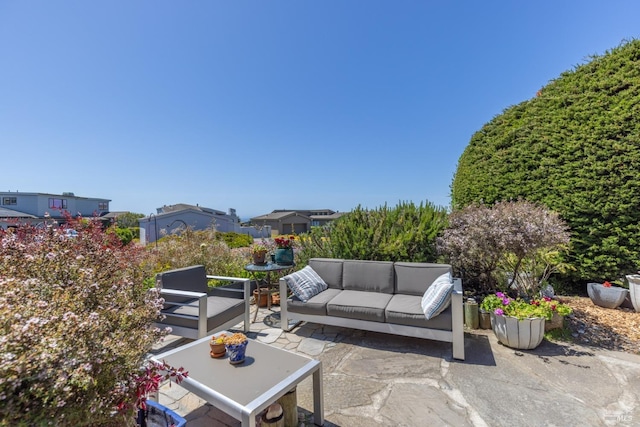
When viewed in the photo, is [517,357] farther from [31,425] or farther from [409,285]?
[31,425]

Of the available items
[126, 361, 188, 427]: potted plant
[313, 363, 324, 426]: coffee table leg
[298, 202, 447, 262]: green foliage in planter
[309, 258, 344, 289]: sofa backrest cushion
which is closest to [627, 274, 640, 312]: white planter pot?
[298, 202, 447, 262]: green foliage in planter

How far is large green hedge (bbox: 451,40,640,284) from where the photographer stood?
4559 mm

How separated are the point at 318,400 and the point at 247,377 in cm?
65

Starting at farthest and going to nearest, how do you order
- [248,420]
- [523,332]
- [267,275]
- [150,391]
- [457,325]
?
1. [267,275]
2. [523,332]
3. [457,325]
4. [248,420]
5. [150,391]

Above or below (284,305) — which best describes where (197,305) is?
above

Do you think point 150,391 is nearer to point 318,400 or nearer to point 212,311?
point 318,400

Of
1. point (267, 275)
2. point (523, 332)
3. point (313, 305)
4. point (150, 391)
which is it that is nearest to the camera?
point (150, 391)

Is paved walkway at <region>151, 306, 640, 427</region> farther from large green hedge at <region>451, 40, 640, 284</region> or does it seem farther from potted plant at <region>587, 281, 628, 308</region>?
large green hedge at <region>451, 40, 640, 284</region>

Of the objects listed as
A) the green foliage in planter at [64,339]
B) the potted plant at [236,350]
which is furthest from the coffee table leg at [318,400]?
the green foliage in planter at [64,339]

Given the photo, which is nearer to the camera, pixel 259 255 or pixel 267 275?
pixel 259 255

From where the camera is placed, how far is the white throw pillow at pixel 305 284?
4152mm

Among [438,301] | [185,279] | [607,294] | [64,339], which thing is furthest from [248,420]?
[607,294]

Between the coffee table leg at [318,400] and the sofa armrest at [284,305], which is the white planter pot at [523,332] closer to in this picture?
the coffee table leg at [318,400]

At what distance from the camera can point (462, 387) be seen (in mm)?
2713
